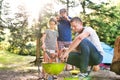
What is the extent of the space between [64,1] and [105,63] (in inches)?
124

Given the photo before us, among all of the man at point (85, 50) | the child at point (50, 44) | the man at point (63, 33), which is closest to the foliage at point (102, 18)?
the man at point (63, 33)

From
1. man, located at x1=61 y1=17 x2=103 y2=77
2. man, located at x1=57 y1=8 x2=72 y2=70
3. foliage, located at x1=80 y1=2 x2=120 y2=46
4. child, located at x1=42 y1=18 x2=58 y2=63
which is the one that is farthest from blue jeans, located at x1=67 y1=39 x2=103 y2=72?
foliage, located at x1=80 y1=2 x2=120 y2=46

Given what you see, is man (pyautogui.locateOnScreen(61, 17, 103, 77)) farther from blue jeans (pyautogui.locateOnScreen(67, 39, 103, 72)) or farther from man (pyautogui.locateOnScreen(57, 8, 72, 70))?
man (pyautogui.locateOnScreen(57, 8, 72, 70))

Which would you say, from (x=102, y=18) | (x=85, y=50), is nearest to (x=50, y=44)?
(x=85, y=50)

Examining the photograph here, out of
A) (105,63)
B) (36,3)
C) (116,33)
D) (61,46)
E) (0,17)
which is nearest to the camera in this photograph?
(61,46)

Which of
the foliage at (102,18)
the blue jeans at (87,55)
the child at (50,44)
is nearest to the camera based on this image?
the blue jeans at (87,55)

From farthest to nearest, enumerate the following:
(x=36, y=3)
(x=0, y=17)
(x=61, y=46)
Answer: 1. (x=0, y=17)
2. (x=36, y=3)
3. (x=61, y=46)

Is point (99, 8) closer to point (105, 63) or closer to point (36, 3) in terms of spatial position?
point (36, 3)

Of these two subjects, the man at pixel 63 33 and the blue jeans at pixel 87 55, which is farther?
the man at pixel 63 33

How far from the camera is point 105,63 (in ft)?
27.0

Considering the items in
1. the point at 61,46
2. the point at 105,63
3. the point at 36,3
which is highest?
the point at 36,3

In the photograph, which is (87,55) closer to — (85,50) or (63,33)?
(85,50)

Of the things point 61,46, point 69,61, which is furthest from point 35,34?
point 69,61

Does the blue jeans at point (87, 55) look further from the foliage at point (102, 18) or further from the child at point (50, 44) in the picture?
the foliage at point (102, 18)
